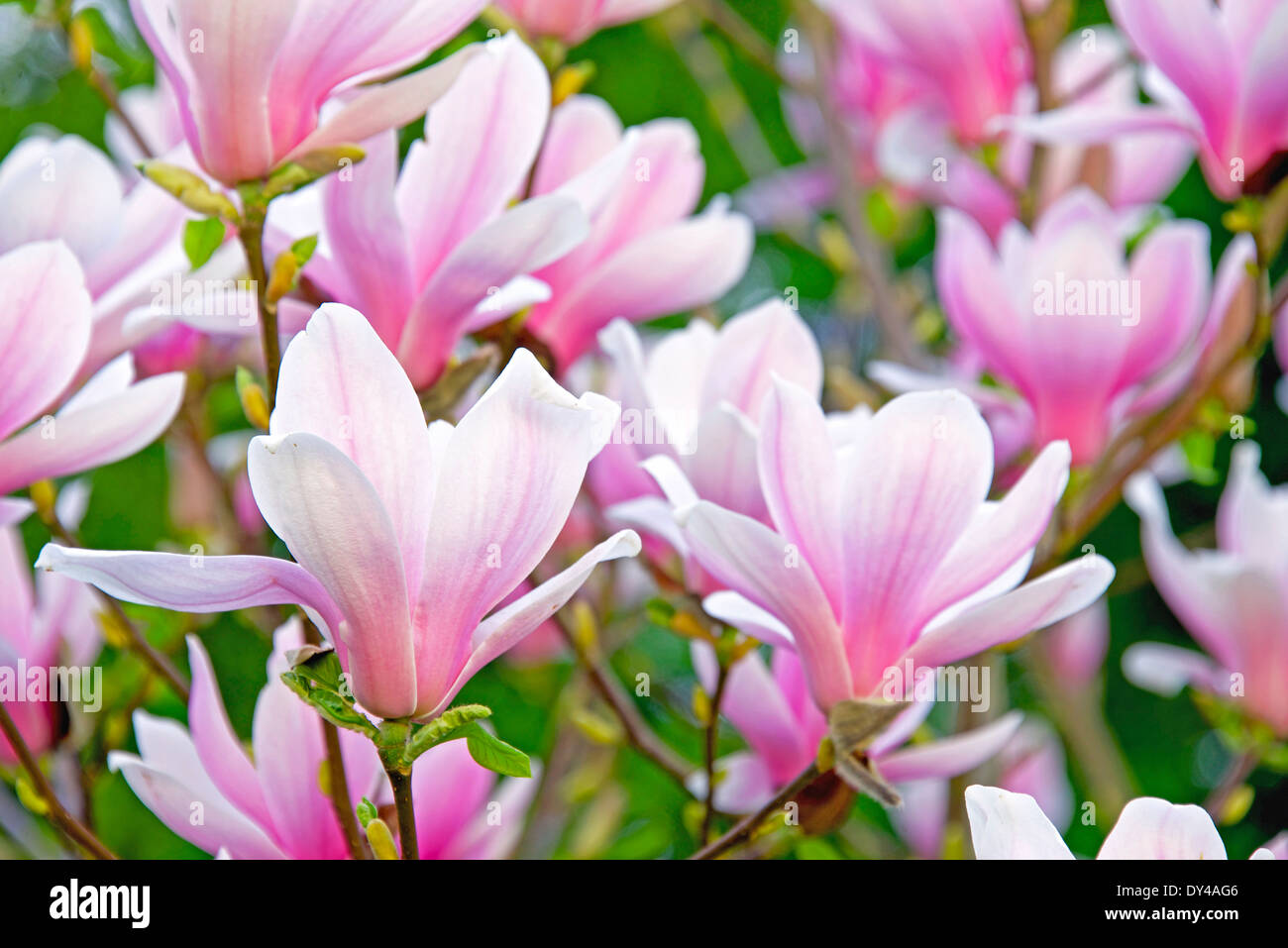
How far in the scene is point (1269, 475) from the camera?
2.47 meters

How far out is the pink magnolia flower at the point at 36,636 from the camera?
58cm

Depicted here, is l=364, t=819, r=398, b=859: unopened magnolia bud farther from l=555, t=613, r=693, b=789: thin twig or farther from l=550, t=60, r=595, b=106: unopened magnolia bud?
l=550, t=60, r=595, b=106: unopened magnolia bud

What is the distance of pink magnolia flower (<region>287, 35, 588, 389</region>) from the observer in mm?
498

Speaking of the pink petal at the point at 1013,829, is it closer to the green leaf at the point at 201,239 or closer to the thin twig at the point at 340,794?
the thin twig at the point at 340,794

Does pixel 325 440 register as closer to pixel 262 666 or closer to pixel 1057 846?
pixel 1057 846

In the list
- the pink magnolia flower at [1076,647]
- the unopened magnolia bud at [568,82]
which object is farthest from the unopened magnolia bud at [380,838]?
the pink magnolia flower at [1076,647]

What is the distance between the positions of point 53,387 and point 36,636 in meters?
0.18

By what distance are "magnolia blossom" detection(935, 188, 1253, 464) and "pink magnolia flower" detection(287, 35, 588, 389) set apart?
26 centimetres

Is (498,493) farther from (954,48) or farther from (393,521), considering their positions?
(954,48)

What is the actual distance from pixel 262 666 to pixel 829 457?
0.95 metres

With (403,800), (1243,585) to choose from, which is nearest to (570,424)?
(403,800)

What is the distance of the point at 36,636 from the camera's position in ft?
1.97

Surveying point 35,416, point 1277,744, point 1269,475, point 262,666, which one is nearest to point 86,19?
point 35,416

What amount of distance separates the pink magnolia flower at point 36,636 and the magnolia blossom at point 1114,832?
408 mm
